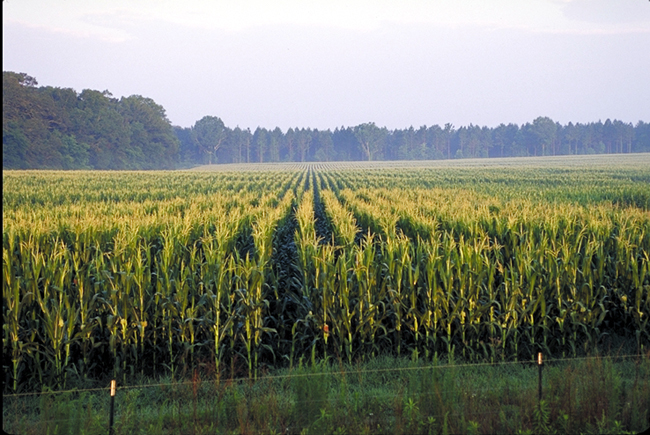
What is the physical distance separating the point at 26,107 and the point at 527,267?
84.4 meters

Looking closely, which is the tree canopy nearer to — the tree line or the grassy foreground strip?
the tree line

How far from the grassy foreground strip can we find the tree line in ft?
232

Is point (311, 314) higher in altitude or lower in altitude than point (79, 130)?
lower

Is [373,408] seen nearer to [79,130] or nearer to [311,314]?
[311,314]

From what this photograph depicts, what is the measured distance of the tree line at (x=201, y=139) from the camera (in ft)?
255

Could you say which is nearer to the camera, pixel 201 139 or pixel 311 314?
pixel 311 314

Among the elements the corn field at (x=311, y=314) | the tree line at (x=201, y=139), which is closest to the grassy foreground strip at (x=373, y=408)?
the corn field at (x=311, y=314)

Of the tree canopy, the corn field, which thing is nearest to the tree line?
the tree canopy

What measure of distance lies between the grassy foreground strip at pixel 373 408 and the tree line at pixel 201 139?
70.9m

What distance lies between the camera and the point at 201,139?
140125mm

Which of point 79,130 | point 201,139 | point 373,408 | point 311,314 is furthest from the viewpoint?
point 201,139

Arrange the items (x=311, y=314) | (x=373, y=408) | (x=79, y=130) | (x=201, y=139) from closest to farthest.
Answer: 1. (x=373, y=408)
2. (x=311, y=314)
3. (x=79, y=130)
4. (x=201, y=139)

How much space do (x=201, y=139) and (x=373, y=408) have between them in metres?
141

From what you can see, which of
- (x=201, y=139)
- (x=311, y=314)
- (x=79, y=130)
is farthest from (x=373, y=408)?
(x=201, y=139)
